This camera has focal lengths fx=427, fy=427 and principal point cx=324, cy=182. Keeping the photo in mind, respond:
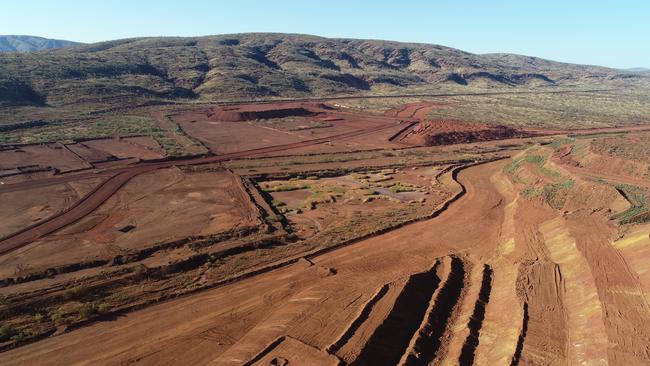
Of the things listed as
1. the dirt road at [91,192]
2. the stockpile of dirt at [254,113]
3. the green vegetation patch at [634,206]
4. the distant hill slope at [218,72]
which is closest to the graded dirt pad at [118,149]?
the dirt road at [91,192]

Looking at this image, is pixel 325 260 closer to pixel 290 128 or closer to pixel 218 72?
pixel 290 128

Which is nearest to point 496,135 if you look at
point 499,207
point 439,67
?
point 499,207

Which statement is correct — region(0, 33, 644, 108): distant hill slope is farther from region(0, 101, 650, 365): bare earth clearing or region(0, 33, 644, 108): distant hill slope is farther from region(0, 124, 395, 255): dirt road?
region(0, 101, 650, 365): bare earth clearing

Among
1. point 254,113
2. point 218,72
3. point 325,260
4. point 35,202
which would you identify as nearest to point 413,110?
point 254,113

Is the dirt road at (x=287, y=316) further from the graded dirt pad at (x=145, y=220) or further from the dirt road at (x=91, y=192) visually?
the dirt road at (x=91, y=192)

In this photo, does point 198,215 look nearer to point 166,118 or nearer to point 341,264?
point 341,264

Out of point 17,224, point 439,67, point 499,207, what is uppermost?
point 439,67
